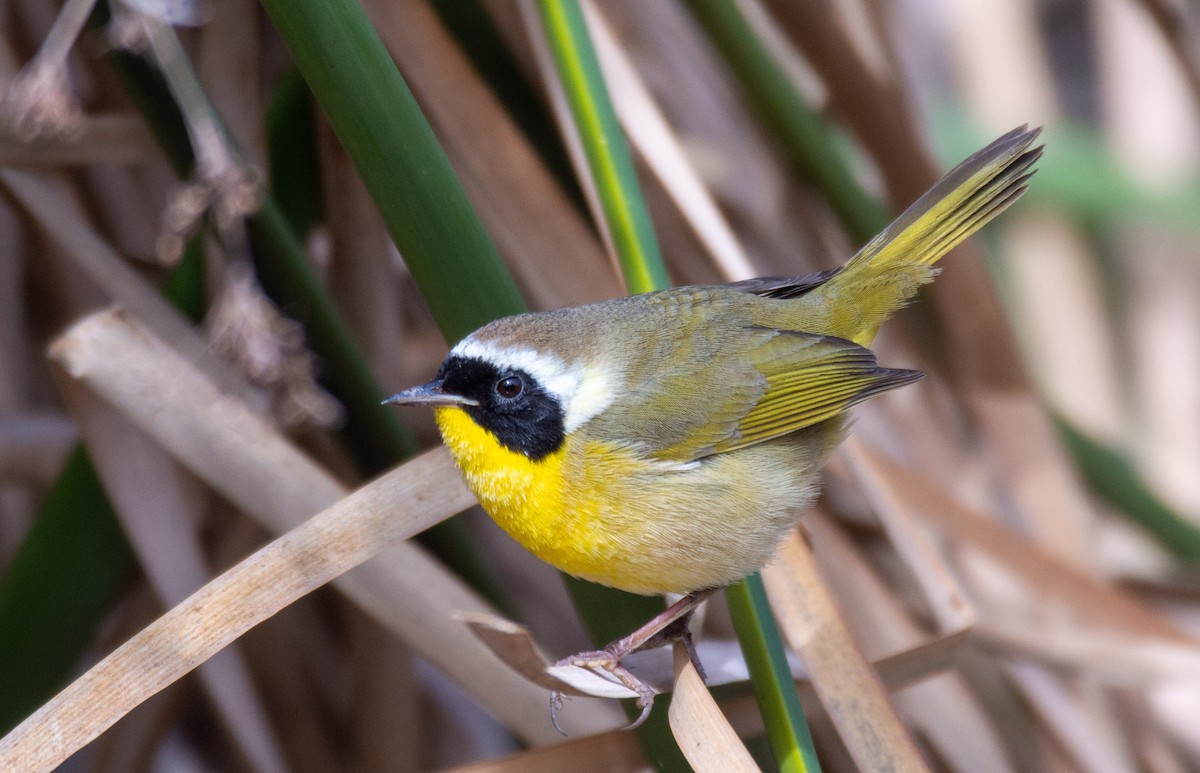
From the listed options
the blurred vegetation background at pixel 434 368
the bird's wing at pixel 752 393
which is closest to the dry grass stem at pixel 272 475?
the blurred vegetation background at pixel 434 368

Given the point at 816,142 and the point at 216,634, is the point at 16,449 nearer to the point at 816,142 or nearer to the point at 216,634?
the point at 216,634

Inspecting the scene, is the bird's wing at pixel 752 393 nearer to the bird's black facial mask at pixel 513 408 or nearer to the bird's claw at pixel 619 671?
the bird's black facial mask at pixel 513 408

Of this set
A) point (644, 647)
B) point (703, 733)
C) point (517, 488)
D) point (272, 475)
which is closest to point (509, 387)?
point (517, 488)

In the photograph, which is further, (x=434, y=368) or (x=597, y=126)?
(x=434, y=368)

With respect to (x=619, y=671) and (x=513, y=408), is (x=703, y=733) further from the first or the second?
→ (x=513, y=408)

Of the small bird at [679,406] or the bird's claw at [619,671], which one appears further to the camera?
the small bird at [679,406]

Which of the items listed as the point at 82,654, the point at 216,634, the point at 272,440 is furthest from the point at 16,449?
the point at 216,634
